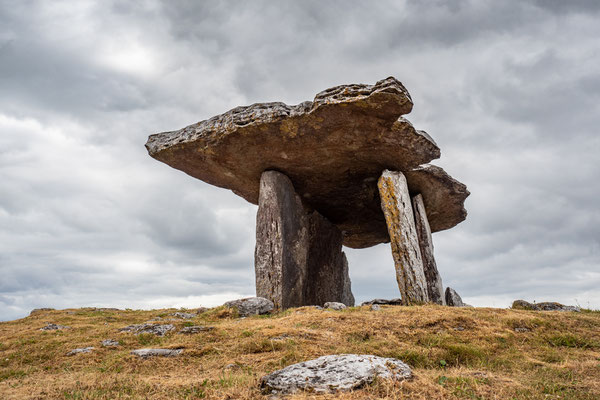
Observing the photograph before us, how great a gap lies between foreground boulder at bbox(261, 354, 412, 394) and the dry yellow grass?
5.7 inches

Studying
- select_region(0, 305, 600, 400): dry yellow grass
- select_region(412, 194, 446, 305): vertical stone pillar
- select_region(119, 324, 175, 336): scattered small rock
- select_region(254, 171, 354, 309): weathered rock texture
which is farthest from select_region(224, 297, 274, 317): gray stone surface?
select_region(412, 194, 446, 305): vertical stone pillar

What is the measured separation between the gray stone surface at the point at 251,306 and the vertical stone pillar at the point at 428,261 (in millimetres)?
5211

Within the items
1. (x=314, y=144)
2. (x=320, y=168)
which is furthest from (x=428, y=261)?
(x=314, y=144)

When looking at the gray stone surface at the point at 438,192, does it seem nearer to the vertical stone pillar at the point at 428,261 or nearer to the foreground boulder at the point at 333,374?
the vertical stone pillar at the point at 428,261

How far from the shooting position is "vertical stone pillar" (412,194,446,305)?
1282 centimetres

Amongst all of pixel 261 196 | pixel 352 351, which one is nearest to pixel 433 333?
pixel 352 351

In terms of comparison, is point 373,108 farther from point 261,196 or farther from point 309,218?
point 309,218

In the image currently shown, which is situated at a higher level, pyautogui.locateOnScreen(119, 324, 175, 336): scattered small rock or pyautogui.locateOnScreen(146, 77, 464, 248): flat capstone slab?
pyautogui.locateOnScreen(146, 77, 464, 248): flat capstone slab

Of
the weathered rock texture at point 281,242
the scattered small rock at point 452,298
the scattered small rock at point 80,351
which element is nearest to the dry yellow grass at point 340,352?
the scattered small rock at point 80,351

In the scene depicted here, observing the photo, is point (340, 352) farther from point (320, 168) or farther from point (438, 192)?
point (438, 192)

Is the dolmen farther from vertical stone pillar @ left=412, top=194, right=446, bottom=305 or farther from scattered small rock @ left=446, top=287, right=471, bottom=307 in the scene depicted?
scattered small rock @ left=446, top=287, right=471, bottom=307

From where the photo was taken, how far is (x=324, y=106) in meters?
10.6

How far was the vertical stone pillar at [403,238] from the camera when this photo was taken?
11430mm

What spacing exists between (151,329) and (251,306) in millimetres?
2984
